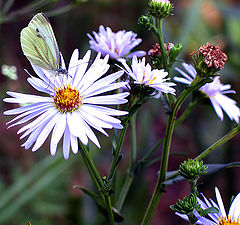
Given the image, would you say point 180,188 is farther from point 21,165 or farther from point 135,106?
point 135,106

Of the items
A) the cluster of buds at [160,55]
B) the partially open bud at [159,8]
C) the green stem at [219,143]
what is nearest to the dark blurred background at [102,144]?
the green stem at [219,143]

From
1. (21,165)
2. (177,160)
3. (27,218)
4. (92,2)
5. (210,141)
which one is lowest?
(27,218)

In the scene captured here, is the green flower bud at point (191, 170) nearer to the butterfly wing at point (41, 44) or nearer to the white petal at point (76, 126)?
the white petal at point (76, 126)

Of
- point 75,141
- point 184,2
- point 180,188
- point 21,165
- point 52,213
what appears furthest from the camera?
point 184,2

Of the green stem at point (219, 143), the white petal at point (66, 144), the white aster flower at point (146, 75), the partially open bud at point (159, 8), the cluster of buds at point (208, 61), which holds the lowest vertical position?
the white petal at point (66, 144)

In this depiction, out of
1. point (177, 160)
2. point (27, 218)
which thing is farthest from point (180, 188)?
point (27, 218)

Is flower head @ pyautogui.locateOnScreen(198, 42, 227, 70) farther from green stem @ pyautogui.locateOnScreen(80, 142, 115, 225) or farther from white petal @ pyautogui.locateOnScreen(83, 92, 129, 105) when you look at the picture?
green stem @ pyautogui.locateOnScreen(80, 142, 115, 225)
